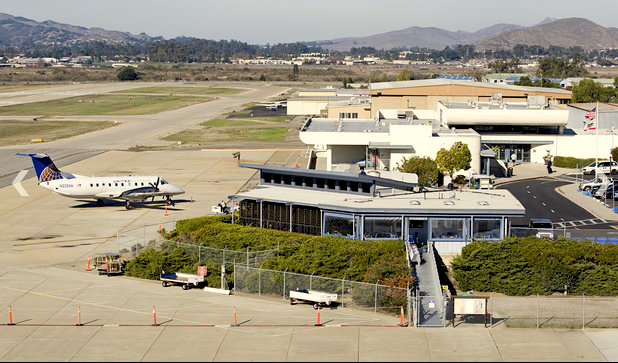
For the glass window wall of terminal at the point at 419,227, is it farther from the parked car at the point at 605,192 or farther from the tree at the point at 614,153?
the tree at the point at 614,153

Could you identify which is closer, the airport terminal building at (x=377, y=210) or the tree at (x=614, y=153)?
the airport terminal building at (x=377, y=210)

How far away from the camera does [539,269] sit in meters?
44.4

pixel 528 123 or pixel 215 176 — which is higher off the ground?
pixel 528 123

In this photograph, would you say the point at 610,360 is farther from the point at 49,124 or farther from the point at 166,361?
the point at 49,124

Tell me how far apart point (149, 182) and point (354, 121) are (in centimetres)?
3268

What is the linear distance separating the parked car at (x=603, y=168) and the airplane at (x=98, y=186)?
46607mm

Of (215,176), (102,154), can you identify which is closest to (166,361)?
(215,176)

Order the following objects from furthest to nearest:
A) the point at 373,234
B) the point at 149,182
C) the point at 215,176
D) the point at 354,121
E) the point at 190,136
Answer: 1. the point at 190,136
2. the point at 354,121
3. the point at 215,176
4. the point at 149,182
5. the point at 373,234

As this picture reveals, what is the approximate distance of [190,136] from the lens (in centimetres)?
12900

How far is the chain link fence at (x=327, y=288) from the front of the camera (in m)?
40.3

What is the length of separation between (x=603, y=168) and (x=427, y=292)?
51601mm

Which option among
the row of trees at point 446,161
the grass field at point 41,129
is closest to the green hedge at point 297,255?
the row of trees at point 446,161

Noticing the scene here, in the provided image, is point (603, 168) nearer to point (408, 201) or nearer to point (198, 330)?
point (408, 201)

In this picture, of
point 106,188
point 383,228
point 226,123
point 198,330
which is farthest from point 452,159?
point 226,123
